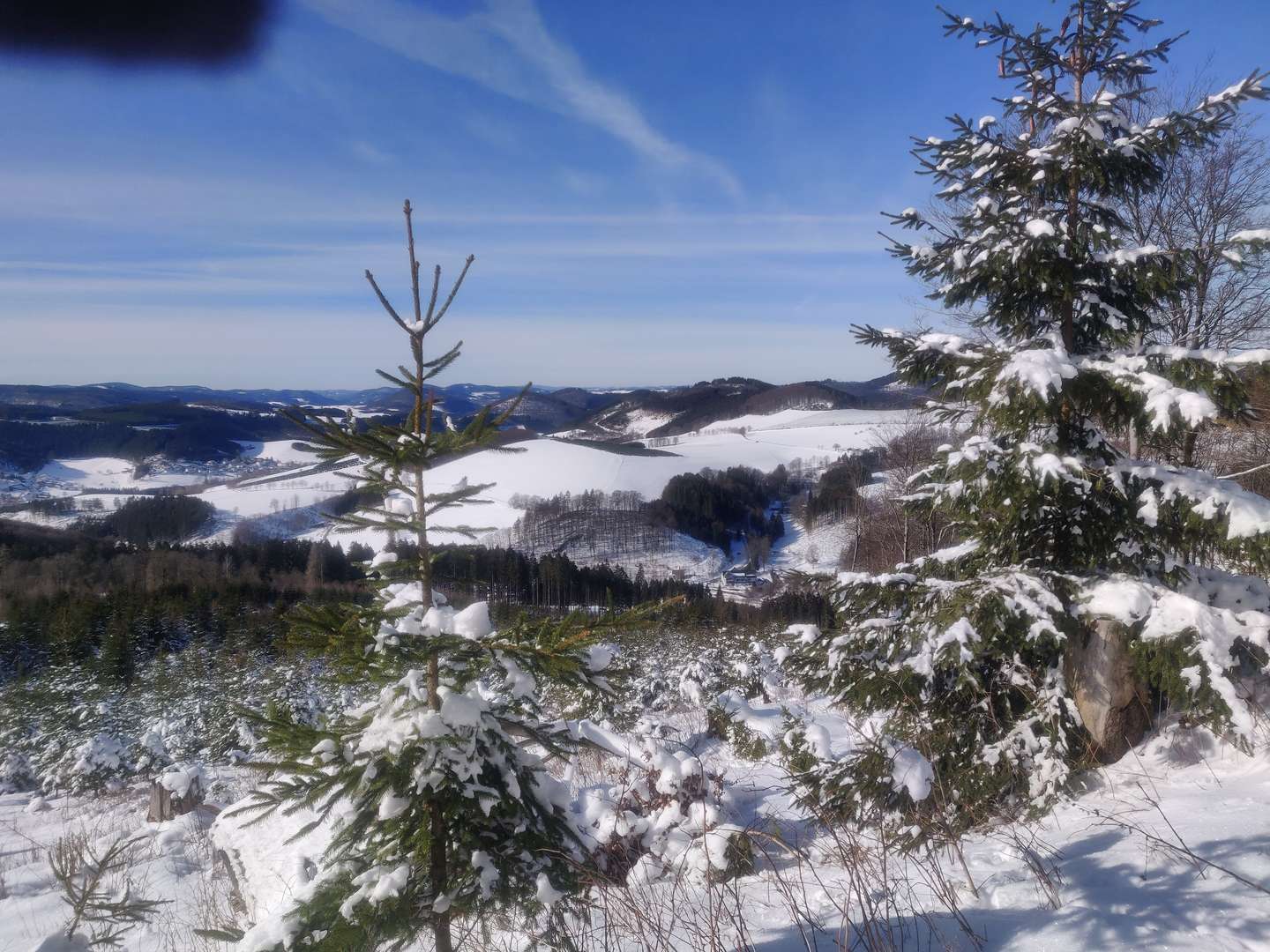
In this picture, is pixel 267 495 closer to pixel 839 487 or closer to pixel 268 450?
pixel 268 450

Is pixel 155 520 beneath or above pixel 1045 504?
beneath

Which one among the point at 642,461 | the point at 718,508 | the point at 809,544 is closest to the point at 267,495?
the point at 642,461

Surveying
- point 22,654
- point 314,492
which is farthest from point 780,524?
point 22,654

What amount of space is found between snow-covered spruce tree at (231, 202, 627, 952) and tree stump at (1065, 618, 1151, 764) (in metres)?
4.15

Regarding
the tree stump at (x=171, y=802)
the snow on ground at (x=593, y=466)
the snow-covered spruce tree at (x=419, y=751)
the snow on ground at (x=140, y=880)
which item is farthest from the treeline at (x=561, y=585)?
the snow-covered spruce tree at (x=419, y=751)

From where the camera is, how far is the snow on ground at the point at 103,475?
77688 mm

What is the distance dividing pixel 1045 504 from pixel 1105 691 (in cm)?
150

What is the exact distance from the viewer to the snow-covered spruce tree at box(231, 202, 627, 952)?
92.1 inches

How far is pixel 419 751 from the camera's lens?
97.3 inches

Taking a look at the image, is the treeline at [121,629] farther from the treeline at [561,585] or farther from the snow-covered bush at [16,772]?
the treeline at [561,585]

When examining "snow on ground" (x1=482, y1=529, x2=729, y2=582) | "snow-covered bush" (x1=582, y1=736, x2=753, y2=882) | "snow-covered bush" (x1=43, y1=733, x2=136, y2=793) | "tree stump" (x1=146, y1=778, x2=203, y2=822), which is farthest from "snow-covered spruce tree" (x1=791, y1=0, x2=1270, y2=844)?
"snow on ground" (x1=482, y1=529, x2=729, y2=582)

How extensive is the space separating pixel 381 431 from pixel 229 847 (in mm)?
4090

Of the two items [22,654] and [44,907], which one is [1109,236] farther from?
[22,654]

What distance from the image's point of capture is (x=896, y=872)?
3.44 m
